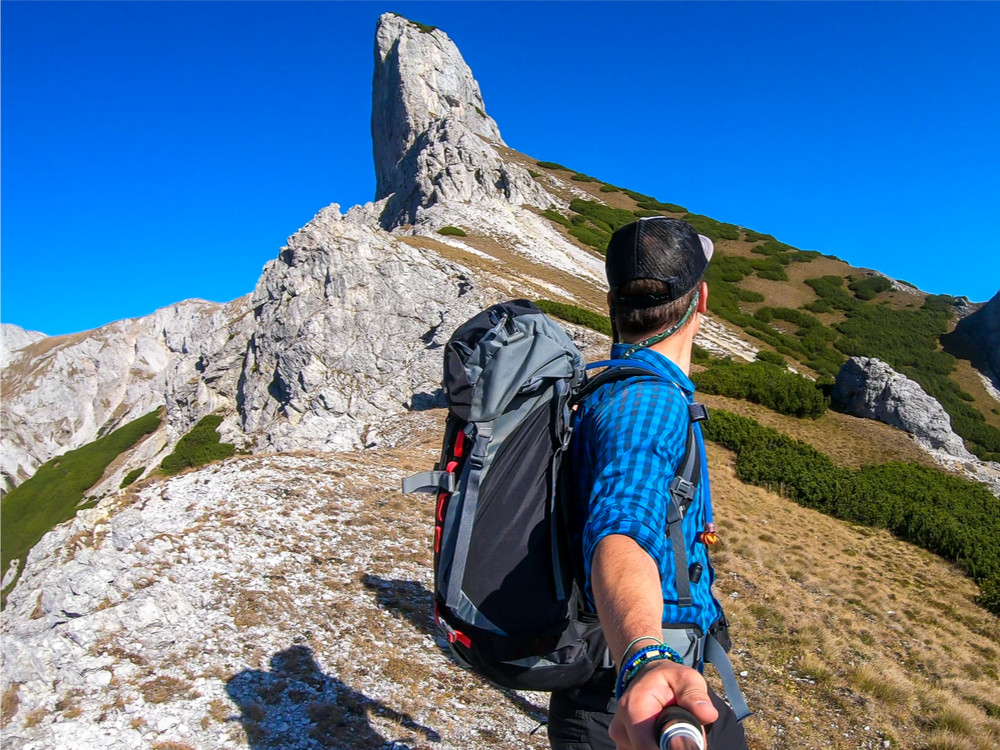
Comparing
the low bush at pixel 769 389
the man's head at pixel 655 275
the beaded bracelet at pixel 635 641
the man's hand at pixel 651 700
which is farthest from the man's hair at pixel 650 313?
the low bush at pixel 769 389

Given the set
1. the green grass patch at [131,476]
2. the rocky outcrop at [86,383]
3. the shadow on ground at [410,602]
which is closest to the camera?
the shadow on ground at [410,602]

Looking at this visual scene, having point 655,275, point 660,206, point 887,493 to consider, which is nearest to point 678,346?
point 655,275

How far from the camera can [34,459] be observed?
233ft

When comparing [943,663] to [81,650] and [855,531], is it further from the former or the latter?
[81,650]

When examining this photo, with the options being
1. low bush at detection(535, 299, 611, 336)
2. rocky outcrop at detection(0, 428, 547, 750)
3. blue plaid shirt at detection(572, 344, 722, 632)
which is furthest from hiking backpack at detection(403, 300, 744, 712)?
low bush at detection(535, 299, 611, 336)

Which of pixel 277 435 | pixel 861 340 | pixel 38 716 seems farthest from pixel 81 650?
pixel 861 340

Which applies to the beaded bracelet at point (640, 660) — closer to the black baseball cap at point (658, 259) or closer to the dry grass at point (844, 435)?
the black baseball cap at point (658, 259)

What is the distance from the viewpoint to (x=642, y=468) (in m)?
1.78

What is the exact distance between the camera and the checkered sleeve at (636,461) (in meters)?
1.70

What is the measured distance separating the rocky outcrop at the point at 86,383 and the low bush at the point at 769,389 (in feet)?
158

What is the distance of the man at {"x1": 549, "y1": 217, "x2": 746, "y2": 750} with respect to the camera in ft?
4.44

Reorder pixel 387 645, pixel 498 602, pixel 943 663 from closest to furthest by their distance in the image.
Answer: pixel 498 602 → pixel 387 645 → pixel 943 663

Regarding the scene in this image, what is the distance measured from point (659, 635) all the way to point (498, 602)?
858 millimetres

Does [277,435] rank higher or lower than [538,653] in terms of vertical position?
lower
